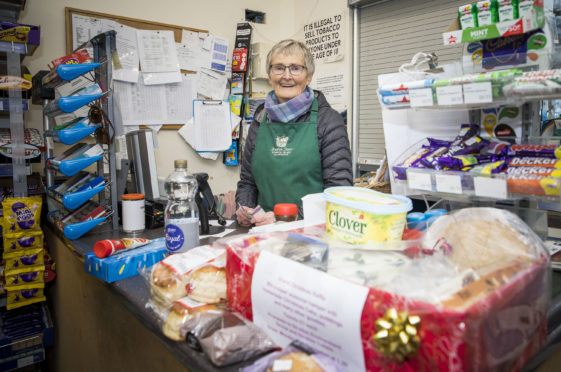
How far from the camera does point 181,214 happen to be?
4.20 feet

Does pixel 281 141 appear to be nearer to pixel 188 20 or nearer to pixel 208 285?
pixel 208 285

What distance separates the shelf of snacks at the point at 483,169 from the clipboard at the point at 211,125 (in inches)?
96.7

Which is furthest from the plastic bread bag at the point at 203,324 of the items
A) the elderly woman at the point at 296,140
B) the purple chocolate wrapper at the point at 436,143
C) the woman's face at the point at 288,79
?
the woman's face at the point at 288,79

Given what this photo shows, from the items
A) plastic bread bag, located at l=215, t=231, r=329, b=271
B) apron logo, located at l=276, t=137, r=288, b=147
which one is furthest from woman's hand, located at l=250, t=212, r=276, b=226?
plastic bread bag, located at l=215, t=231, r=329, b=271

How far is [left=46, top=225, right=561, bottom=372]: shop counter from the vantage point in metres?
0.82

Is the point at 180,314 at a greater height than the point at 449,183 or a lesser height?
lesser

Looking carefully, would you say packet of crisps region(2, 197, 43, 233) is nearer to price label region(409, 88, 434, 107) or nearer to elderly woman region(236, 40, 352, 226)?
elderly woman region(236, 40, 352, 226)

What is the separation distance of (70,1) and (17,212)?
1612 mm

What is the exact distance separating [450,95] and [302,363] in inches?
29.2

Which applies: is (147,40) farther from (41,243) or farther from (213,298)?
(213,298)

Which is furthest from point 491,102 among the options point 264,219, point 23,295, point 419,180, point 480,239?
point 23,295

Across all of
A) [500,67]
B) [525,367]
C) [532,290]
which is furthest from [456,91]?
[525,367]

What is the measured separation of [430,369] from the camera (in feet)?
1.72

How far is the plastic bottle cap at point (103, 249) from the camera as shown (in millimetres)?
1190
